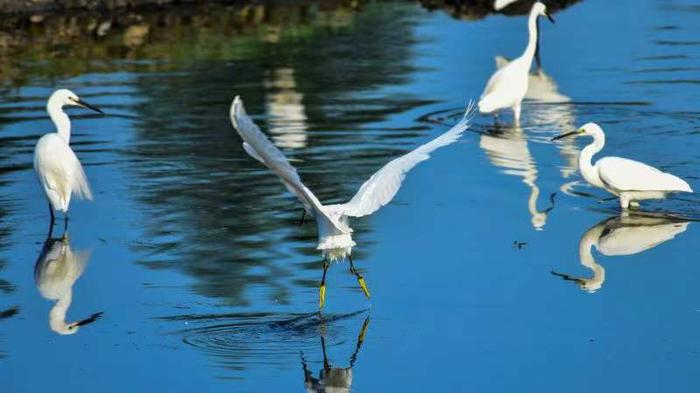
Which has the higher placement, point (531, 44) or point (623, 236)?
point (531, 44)

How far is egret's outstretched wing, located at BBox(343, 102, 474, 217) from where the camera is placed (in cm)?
986

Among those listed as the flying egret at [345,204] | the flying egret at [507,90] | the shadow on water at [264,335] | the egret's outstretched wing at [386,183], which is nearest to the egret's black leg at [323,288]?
the flying egret at [345,204]

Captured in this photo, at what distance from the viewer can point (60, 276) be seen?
38.1ft

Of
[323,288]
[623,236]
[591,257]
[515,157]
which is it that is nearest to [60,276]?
[323,288]

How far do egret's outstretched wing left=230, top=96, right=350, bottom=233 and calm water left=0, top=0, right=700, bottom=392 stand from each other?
977 mm

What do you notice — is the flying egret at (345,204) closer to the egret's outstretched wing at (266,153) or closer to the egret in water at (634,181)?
the egret's outstretched wing at (266,153)

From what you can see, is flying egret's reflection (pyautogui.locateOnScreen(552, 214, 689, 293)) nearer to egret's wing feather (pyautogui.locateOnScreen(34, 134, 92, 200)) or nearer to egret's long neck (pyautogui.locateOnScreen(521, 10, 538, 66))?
egret's wing feather (pyautogui.locateOnScreen(34, 134, 92, 200))

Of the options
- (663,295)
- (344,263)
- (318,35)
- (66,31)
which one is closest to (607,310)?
(663,295)

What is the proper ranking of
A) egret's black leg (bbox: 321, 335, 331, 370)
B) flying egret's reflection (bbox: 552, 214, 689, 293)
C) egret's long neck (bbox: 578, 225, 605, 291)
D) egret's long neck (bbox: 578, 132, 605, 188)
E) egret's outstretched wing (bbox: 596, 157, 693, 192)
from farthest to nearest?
egret's long neck (bbox: 578, 132, 605, 188) < egret's outstretched wing (bbox: 596, 157, 693, 192) < flying egret's reflection (bbox: 552, 214, 689, 293) < egret's long neck (bbox: 578, 225, 605, 291) < egret's black leg (bbox: 321, 335, 331, 370)

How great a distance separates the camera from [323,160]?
1562 centimetres

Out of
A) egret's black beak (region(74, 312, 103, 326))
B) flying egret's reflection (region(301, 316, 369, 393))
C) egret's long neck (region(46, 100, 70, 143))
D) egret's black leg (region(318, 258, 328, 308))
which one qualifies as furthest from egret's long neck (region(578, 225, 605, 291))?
egret's long neck (region(46, 100, 70, 143))

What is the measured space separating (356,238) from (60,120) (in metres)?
3.62

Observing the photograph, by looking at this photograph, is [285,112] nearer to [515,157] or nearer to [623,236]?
[515,157]

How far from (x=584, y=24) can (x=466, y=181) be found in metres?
12.2
